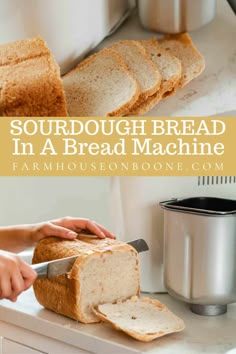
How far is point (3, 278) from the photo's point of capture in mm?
826

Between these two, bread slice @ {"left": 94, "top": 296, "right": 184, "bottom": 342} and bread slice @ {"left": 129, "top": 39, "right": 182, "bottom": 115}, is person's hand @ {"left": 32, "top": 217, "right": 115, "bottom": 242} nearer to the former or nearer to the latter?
bread slice @ {"left": 94, "top": 296, "right": 184, "bottom": 342}

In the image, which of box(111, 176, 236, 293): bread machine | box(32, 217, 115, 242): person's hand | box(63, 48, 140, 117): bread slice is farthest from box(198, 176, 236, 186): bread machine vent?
box(63, 48, 140, 117): bread slice

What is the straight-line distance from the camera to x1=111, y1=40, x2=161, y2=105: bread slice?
2.53ft

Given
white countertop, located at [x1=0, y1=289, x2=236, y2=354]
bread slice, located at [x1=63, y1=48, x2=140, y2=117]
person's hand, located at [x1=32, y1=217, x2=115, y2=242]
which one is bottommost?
white countertop, located at [x1=0, y1=289, x2=236, y2=354]

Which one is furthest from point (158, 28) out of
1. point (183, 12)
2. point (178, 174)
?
point (178, 174)

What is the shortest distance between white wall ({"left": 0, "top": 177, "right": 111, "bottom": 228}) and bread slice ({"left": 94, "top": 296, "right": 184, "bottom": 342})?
0.21m

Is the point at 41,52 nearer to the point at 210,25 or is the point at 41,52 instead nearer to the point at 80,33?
the point at 80,33

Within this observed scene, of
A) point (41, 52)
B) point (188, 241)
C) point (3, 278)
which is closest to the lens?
point (41, 52)

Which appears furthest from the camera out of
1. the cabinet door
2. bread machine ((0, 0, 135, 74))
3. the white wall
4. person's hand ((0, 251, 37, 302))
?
the white wall

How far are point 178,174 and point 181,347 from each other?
0.23 m

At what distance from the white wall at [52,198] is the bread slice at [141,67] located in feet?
0.91

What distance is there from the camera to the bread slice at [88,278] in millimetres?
896

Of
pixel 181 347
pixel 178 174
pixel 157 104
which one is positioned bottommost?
pixel 181 347

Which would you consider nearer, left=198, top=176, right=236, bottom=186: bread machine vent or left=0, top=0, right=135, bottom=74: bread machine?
left=0, top=0, right=135, bottom=74: bread machine
